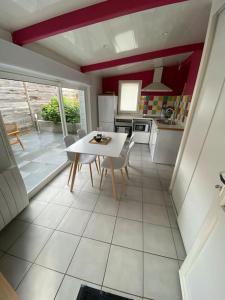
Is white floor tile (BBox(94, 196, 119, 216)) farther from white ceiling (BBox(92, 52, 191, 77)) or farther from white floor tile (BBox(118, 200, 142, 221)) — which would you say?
white ceiling (BBox(92, 52, 191, 77))

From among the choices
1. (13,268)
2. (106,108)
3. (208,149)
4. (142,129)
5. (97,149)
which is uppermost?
(106,108)

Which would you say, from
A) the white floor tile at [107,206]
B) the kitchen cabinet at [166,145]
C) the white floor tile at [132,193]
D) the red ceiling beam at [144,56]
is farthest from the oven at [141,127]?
the white floor tile at [107,206]

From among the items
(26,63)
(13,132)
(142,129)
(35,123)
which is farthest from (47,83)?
(142,129)

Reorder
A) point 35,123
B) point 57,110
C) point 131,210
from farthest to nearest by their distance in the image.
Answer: point 57,110 → point 35,123 → point 131,210

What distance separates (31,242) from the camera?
1413 millimetres

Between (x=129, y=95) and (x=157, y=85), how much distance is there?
3.77 ft

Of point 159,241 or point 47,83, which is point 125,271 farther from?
point 47,83

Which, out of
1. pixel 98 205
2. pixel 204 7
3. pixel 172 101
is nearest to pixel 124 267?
pixel 98 205

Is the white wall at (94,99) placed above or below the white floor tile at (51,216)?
above

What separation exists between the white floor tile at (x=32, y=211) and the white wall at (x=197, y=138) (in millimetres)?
1826

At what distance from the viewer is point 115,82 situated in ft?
15.1

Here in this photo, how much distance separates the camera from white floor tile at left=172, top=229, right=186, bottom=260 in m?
1.33

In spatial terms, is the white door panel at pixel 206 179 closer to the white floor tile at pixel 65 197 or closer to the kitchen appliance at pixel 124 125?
the white floor tile at pixel 65 197

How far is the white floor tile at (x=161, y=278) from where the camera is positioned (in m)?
1.07
